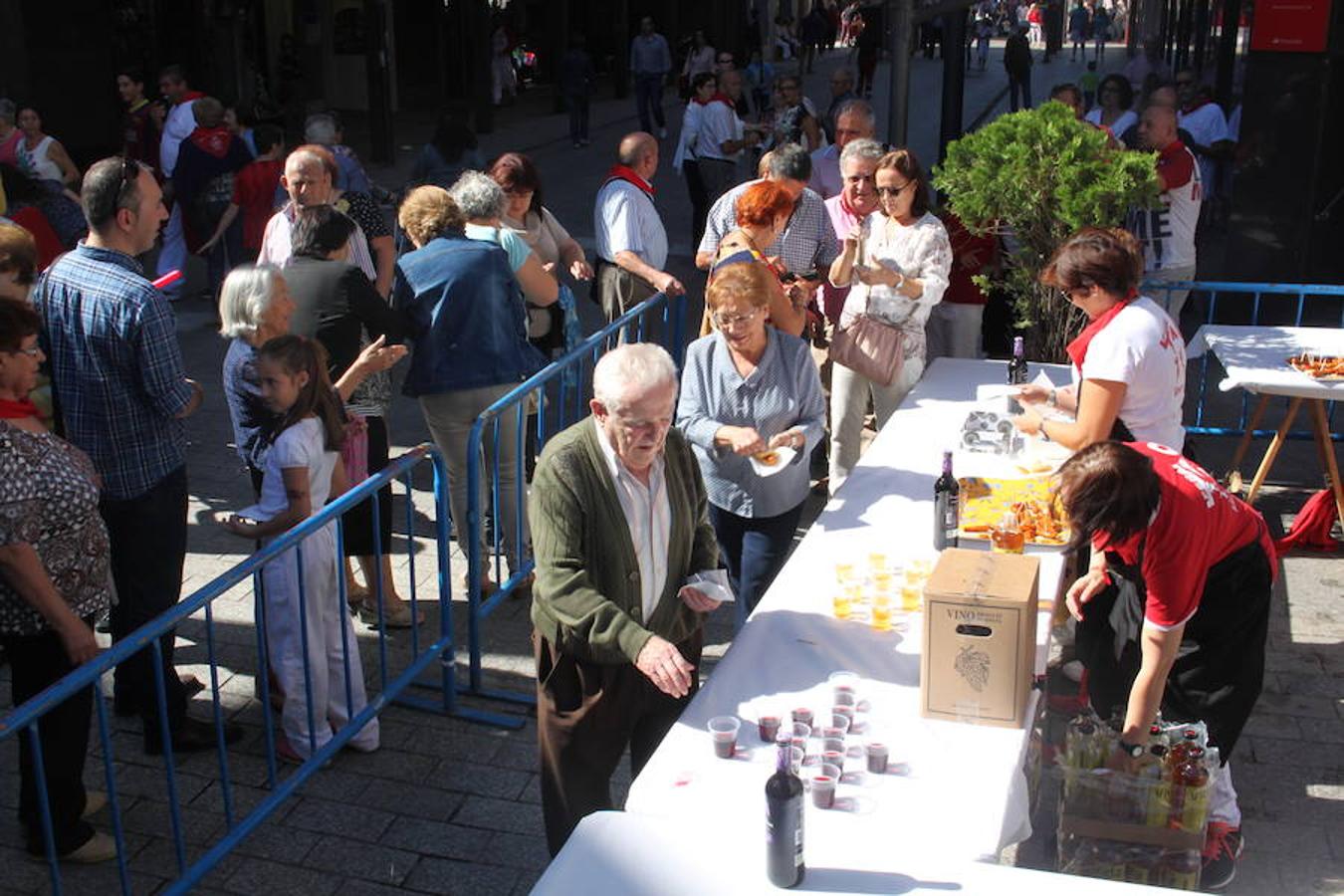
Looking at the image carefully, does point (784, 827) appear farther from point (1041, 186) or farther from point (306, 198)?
point (1041, 186)

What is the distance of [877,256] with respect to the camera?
6.50m

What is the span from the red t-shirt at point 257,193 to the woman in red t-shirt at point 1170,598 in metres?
7.44

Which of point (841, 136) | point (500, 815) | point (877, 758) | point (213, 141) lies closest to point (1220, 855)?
point (877, 758)

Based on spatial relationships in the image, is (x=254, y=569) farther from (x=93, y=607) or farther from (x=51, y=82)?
(x=51, y=82)

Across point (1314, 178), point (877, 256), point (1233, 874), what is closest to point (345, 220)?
→ point (877, 256)

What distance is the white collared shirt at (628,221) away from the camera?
7500 mm

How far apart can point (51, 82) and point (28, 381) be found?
13.9 m

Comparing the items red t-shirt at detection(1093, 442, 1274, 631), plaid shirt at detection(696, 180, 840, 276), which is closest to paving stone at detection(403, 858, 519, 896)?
red t-shirt at detection(1093, 442, 1274, 631)

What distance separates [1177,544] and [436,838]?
8.24 ft

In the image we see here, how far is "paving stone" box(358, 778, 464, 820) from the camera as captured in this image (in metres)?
4.81

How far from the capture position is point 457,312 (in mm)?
5770

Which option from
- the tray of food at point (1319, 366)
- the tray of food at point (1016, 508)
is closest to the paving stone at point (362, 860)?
the tray of food at point (1016, 508)

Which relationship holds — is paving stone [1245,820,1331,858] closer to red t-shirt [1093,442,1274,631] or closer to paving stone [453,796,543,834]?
red t-shirt [1093,442,1274,631]

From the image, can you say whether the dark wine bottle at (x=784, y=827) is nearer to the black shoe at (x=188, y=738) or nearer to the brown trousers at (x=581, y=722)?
the brown trousers at (x=581, y=722)
